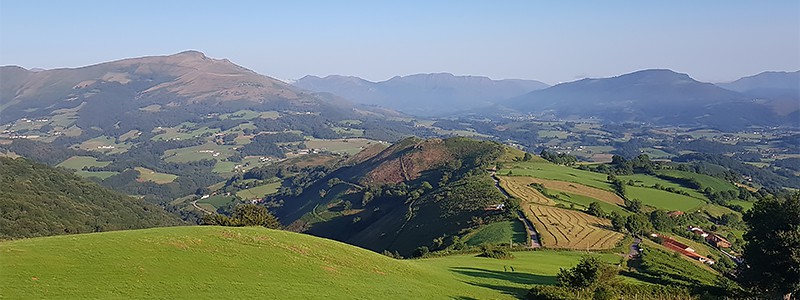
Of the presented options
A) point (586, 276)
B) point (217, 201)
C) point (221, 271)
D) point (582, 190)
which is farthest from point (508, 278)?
point (217, 201)

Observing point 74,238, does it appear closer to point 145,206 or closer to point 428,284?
point 428,284

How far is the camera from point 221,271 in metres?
27.7

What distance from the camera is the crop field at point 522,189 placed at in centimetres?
8328

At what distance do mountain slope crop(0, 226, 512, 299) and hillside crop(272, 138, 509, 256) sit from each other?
33.8 m

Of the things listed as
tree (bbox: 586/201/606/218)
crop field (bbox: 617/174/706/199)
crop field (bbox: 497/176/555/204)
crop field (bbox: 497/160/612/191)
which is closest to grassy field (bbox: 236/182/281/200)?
crop field (bbox: 497/160/612/191)

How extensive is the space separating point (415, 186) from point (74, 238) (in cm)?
10076

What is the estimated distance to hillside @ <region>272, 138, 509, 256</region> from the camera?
267ft

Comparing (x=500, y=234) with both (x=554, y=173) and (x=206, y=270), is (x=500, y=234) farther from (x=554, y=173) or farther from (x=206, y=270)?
(x=554, y=173)

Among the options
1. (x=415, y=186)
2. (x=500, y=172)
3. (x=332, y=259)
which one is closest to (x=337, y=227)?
(x=415, y=186)

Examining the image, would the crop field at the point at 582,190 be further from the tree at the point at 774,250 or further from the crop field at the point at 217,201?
the crop field at the point at 217,201

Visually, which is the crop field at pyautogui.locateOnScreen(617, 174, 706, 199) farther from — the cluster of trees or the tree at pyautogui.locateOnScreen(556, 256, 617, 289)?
the tree at pyautogui.locateOnScreen(556, 256, 617, 289)

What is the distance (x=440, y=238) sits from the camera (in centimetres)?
7081

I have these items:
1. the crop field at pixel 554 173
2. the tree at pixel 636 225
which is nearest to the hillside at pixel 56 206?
the tree at pixel 636 225

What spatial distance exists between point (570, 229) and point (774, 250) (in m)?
30.3
